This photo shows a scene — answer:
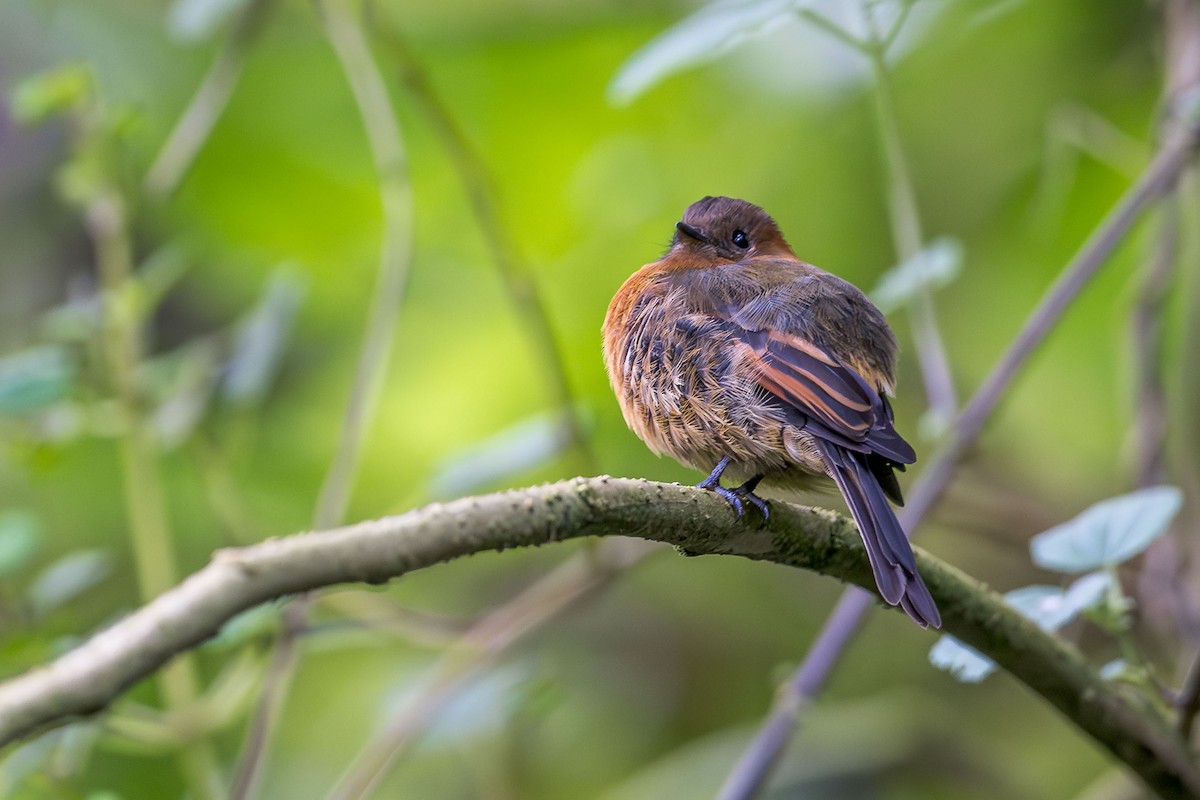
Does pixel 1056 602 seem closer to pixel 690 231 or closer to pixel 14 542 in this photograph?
pixel 690 231

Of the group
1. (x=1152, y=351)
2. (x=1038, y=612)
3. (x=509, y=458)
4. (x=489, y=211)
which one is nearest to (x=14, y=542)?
(x=509, y=458)

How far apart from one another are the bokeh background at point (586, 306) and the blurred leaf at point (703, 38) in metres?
1.03

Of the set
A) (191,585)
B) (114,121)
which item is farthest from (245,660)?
(191,585)

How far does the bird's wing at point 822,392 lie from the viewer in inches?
71.1

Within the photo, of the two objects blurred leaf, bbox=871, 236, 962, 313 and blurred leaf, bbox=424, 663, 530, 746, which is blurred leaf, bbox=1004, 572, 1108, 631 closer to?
blurred leaf, bbox=871, 236, 962, 313

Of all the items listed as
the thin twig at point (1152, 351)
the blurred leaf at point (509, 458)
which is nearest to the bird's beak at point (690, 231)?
the blurred leaf at point (509, 458)

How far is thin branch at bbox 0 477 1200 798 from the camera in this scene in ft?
3.08

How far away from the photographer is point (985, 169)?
12.6ft

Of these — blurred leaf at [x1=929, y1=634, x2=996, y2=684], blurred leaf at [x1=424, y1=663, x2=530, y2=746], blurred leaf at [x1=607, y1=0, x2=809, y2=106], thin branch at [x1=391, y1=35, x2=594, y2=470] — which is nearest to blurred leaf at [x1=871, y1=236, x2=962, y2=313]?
blurred leaf at [x1=607, y1=0, x2=809, y2=106]

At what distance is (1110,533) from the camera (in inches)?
71.8

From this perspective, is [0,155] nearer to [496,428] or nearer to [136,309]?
[496,428]

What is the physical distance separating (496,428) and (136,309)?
5.41 feet

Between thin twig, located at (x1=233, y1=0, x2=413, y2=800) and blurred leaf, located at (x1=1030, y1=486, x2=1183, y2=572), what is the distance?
1195mm

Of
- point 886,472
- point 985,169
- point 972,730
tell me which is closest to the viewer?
point 886,472
